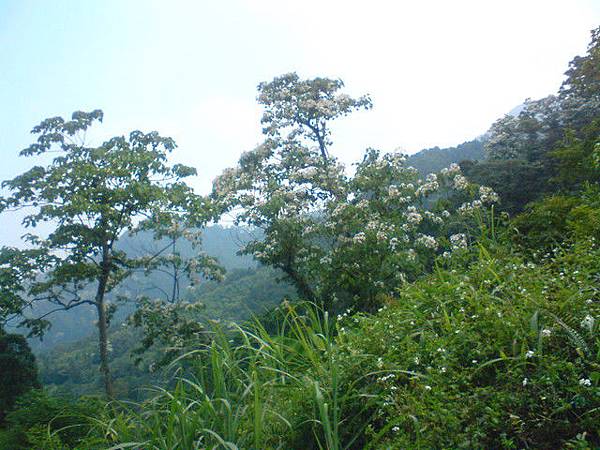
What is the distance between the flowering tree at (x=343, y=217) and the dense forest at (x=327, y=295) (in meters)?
0.05

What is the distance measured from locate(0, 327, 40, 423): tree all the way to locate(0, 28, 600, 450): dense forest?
0.04 meters

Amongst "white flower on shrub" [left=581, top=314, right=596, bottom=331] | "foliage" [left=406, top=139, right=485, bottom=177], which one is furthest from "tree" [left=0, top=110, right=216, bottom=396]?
"foliage" [left=406, top=139, right=485, bottom=177]

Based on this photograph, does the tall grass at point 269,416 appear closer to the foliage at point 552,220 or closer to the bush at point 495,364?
the bush at point 495,364

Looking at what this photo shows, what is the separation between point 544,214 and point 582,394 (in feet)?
11.8

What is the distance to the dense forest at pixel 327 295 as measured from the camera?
8.57 feet

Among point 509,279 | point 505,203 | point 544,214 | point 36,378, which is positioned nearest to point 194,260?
point 36,378

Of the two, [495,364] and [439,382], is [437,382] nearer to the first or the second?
[439,382]

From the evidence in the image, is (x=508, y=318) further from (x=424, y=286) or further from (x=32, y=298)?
(x=32, y=298)

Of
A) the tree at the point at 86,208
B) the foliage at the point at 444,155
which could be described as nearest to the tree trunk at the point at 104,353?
the tree at the point at 86,208

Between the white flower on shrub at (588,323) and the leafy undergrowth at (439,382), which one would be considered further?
the white flower on shrub at (588,323)

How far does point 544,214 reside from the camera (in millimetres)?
5461

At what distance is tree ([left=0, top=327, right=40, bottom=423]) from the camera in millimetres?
12625

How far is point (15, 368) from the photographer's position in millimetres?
12812

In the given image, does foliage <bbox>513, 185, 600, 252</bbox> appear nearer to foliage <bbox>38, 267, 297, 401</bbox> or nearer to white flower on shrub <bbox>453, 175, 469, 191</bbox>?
white flower on shrub <bbox>453, 175, 469, 191</bbox>
